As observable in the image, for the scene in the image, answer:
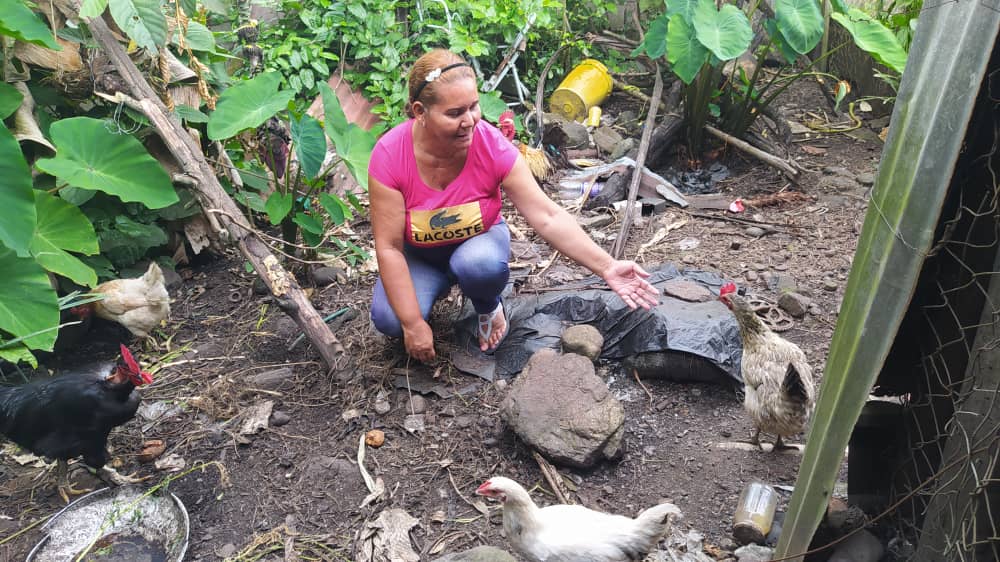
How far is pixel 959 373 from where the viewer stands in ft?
5.75

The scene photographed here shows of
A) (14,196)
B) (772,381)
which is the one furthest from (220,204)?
(772,381)

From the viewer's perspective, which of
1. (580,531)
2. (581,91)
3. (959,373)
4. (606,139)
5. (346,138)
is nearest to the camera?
(959,373)

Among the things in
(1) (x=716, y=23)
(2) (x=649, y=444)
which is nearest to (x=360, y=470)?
(2) (x=649, y=444)

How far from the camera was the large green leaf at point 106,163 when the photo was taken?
10.1ft

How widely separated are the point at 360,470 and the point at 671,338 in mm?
1511

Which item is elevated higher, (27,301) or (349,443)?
(27,301)

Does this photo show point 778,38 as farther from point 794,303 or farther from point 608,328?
point 608,328

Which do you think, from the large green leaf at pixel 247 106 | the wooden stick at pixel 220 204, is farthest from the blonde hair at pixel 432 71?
the wooden stick at pixel 220 204

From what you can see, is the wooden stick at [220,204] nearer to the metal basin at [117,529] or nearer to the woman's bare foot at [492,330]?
the woman's bare foot at [492,330]

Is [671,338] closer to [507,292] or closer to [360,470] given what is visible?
[507,292]

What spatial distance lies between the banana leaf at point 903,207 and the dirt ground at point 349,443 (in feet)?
3.37

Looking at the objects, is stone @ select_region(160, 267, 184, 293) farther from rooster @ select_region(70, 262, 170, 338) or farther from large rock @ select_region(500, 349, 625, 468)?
large rock @ select_region(500, 349, 625, 468)

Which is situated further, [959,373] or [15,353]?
[15,353]

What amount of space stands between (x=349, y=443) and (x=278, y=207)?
1502 mm
